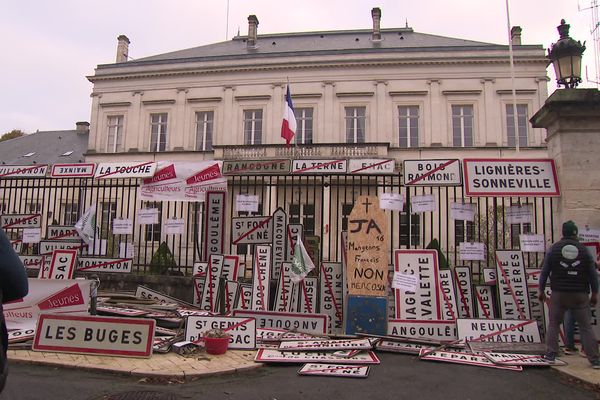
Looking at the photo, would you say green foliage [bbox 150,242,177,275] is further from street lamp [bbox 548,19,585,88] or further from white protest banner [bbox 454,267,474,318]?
street lamp [bbox 548,19,585,88]

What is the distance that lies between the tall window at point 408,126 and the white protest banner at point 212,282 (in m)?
20.9

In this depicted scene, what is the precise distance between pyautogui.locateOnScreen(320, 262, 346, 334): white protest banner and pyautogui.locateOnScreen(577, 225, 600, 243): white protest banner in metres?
4.04

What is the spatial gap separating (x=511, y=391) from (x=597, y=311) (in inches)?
130

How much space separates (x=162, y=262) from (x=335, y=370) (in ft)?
21.1

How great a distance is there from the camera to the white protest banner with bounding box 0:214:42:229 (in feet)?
35.2

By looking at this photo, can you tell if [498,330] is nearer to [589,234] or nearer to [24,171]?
[589,234]

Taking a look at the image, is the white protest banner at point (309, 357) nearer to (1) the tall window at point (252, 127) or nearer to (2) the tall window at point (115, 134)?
(1) the tall window at point (252, 127)

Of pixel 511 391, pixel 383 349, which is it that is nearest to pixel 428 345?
pixel 383 349

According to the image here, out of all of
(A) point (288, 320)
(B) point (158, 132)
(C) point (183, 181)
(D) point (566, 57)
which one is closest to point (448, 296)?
(A) point (288, 320)

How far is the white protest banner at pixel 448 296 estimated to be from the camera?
734cm

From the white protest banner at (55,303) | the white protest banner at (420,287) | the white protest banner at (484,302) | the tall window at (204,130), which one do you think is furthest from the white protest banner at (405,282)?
the tall window at (204,130)

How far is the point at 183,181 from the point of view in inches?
400

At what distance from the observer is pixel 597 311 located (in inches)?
273

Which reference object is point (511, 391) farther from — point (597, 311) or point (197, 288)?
point (197, 288)
